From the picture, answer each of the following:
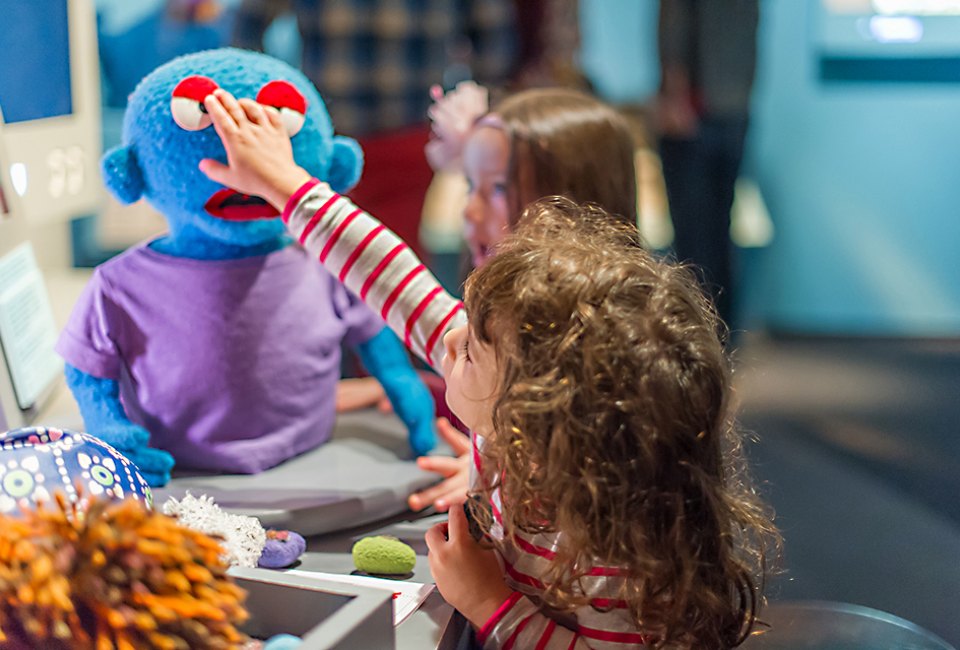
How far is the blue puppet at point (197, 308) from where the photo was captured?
854 millimetres

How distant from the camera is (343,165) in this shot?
954 mm

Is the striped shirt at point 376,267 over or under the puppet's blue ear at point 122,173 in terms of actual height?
under

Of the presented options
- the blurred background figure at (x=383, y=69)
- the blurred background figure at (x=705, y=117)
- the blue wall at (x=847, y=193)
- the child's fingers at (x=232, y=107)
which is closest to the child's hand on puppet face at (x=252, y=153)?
the child's fingers at (x=232, y=107)

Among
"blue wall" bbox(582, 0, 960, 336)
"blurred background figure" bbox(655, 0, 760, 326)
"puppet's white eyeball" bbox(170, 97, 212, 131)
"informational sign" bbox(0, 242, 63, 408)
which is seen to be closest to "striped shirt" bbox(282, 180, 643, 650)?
"puppet's white eyeball" bbox(170, 97, 212, 131)

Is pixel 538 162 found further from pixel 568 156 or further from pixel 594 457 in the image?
pixel 594 457

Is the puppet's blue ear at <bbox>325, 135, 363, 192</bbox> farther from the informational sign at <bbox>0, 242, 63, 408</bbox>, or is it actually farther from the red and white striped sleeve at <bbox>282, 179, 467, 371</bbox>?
the informational sign at <bbox>0, 242, 63, 408</bbox>

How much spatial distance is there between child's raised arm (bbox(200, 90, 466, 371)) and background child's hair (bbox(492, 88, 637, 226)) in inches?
10.9

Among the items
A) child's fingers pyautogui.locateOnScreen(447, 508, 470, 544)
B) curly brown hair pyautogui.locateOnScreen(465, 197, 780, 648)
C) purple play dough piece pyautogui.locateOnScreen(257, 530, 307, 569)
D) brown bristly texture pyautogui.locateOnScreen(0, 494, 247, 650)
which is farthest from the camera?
purple play dough piece pyautogui.locateOnScreen(257, 530, 307, 569)

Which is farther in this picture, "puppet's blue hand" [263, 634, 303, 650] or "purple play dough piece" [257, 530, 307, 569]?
"purple play dough piece" [257, 530, 307, 569]

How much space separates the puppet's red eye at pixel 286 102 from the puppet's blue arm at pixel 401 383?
0.84ft

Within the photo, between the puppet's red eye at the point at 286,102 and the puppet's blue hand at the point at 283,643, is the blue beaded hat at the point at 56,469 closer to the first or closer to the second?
the puppet's blue hand at the point at 283,643

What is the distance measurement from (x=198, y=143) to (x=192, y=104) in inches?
1.3

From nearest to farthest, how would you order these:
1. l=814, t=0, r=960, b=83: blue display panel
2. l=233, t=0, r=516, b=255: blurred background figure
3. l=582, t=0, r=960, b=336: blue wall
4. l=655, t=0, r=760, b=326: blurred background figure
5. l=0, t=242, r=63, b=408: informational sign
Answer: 1. l=0, t=242, r=63, b=408: informational sign
2. l=233, t=0, r=516, b=255: blurred background figure
3. l=655, t=0, r=760, b=326: blurred background figure
4. l=814, t=0, r=960, b=83: blue display panel
5. l=582, t=0, r=960, b=336: blue wall

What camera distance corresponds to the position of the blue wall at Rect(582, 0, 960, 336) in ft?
8.96
